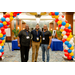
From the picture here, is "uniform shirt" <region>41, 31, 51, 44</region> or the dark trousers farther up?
"uniform shirt" <region>41, 31, 51, 44</region>

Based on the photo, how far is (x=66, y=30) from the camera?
137 inches

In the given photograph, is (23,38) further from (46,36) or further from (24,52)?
(46,36)

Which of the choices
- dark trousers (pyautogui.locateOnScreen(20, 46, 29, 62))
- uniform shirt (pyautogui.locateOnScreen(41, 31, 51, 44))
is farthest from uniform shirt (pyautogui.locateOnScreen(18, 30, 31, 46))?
uniform shirt (pyautogui.locateOnScreen(41, 31, 51, 44))

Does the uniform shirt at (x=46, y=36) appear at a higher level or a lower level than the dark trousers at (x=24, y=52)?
higher

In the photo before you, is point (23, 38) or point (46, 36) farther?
point (46, 36)

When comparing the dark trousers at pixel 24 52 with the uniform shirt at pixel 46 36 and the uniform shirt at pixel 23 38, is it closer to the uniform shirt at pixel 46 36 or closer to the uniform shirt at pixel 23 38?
the uniform shirt at pixel 23 38

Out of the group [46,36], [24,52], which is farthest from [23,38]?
[46,36]

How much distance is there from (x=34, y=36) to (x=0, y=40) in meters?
1.66

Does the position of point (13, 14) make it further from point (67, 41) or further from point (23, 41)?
point (67, 41)

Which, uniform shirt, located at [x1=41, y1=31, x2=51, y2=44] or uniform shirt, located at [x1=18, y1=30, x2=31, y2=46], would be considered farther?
uniform shirt, located at [x1=41, y1=31, x2=51, y2=44]

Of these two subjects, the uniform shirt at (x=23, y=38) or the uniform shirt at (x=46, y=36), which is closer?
the uniform shirt at (x=23, y=38)

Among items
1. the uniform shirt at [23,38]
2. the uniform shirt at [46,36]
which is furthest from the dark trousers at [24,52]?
the uniform shirt at [46,36]

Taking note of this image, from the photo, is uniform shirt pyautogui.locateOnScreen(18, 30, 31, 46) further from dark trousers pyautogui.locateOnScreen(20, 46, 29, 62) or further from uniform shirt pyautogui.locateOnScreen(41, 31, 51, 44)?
uniform shirt pyautogui.locateOnScreen(41, 31, 51, 44)

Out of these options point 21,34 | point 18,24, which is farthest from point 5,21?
point 18,24
